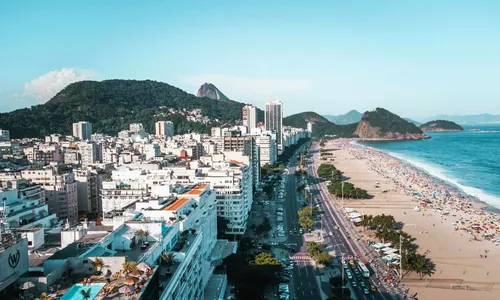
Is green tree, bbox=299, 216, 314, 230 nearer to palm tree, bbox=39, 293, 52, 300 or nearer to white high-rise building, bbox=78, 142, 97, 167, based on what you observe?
palm tree, bbox=39, 293, 52, 300

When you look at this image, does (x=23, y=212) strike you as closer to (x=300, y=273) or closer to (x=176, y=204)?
(x=176, y=204)

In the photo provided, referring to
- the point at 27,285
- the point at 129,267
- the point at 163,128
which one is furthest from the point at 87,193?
the point at 163,128

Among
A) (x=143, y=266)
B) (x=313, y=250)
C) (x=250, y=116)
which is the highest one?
(x=250, y=116)

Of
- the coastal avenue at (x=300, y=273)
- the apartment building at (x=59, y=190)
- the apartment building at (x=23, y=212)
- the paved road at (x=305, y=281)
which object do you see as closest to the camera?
the paved road at (x=305, y=281)

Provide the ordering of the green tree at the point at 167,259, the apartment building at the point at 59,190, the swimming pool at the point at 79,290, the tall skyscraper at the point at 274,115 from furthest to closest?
1. the tall skyscraper at the point at 274,115
2. the apartment building at the point at 59,190
3. the green tree at the point at 167,259
4. the swimming pool at the point at 79,290

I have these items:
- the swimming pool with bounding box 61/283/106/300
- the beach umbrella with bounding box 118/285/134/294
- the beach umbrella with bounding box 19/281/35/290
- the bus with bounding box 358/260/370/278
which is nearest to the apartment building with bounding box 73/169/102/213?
the bus with bounding box 358/260/370/278

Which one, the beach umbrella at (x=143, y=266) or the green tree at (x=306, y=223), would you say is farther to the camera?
the green tree at (x=306, y=223)

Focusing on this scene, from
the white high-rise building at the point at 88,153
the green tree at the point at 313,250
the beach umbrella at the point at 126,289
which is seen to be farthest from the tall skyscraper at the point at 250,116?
the beach umbrella at the point at 126,289

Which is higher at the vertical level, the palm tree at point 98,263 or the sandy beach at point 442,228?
the palm tree at point 98,263

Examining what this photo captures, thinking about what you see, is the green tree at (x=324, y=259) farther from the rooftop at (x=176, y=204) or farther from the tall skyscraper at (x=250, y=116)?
the tall skyscraper at (x=250, y=116)
